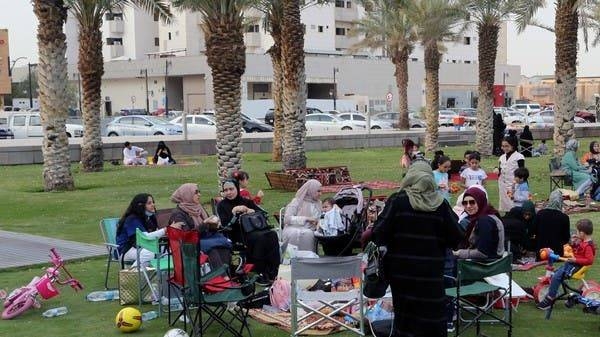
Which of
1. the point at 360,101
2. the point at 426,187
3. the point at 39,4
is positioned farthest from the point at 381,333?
the point at 360,101

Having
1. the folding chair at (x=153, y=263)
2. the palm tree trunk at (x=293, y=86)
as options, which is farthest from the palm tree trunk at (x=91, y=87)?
the folding chair at (x=153, y=263)

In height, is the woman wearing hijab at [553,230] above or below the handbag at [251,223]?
below

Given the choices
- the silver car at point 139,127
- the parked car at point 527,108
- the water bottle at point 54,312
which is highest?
the parked car at point 527,108

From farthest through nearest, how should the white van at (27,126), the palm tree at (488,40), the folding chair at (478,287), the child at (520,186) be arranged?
the white van at (27,126)
the palm tree at (488,40)
the child at (520,186)
the folding chair at (478,287)

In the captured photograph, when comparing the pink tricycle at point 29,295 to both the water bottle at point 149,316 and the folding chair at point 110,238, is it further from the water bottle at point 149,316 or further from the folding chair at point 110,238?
the water bottle at point 149,316

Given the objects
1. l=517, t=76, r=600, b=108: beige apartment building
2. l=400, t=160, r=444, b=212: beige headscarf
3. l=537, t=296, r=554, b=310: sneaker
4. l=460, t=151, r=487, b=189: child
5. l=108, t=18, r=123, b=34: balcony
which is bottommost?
l=537, t=296, r=554, b=310: sneaker

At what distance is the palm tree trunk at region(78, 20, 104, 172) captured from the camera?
82.3 feet

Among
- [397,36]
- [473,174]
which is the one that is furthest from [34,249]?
[397,36]

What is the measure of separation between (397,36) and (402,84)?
5051 mm

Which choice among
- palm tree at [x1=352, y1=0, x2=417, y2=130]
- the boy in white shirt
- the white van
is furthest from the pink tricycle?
palm tree at [x1=352, y1=0, x2=417, y2=130]

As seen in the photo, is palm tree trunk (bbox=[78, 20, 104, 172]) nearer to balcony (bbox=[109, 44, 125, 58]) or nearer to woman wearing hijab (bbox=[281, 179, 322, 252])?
woman wearing hijab (bbox=[281, 179, 322, 252])

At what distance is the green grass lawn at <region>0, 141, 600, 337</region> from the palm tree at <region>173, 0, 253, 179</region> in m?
1.21

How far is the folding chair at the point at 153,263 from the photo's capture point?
8.09 meters

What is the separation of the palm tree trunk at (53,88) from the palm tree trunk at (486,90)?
15.0 metres
